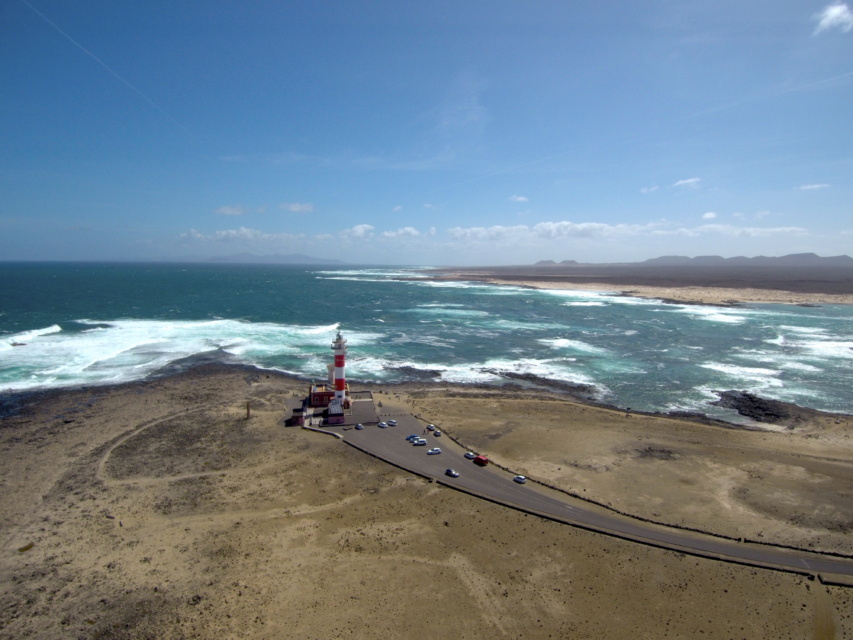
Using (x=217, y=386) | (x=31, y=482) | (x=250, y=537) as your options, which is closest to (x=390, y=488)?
(x=250, y=537)

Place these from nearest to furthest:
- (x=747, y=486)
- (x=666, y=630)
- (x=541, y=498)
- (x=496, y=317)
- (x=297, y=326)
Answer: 1. (x=666, y=630)
2. (x=541, y=498)
3. (x=747, y=486)
4. (x=297, y=326)
5. (x=496, y=317)

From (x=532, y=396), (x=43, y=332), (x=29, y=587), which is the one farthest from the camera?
(x=43, y=332)

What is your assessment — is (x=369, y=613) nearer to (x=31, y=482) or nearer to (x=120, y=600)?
(x=120, y=600)

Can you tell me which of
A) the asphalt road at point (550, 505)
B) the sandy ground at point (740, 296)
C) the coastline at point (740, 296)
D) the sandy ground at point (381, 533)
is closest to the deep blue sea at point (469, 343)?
the coastline at point (740, 296)

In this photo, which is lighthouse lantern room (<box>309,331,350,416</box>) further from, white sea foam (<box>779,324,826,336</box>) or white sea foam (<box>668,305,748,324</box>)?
white sea foam (<box>779,324,826,336</box>)

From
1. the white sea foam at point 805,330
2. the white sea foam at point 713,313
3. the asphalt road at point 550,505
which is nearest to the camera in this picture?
the asphalt road at point 550,505

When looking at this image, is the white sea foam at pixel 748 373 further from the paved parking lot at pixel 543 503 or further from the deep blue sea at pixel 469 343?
the paved parking lot at pixel 543 503

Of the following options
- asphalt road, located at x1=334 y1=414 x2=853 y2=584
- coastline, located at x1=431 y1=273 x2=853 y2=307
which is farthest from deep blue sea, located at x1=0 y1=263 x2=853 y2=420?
asphalt road, located at x1=334 y1=414 x2=853 y2=584
